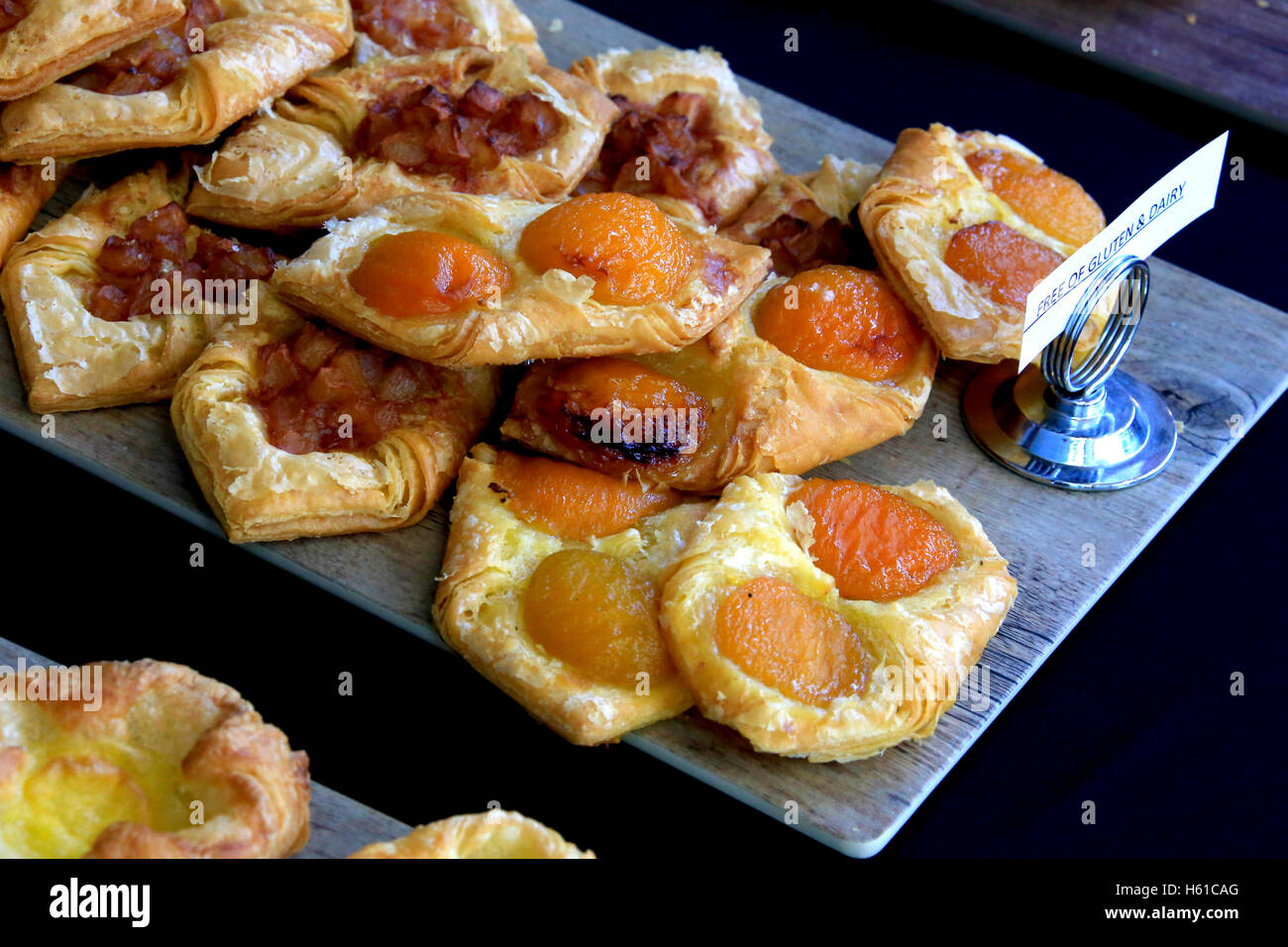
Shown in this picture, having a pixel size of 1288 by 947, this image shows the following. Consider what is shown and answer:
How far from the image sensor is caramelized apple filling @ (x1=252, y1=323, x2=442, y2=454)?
139 inches

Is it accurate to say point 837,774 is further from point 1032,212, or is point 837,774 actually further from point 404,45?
point 404,45

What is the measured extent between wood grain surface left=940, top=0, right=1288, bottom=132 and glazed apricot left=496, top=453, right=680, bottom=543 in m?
3.26

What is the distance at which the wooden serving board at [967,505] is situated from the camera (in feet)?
9.99

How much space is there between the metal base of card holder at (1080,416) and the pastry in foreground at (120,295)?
210 cm

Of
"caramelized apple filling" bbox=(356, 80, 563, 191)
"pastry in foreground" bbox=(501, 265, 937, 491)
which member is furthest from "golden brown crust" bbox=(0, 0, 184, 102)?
"pastry in foreground" bbox=(501, 265, 937, 491)

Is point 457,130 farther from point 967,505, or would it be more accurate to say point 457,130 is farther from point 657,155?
point 967,505

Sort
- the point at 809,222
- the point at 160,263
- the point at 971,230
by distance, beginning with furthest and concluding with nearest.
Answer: the point at 809,222, the point at 971,230, the point at 160,263

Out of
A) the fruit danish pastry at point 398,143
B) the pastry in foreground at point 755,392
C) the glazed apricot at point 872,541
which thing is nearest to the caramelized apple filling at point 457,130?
the fruit danish pastry at point 398,143

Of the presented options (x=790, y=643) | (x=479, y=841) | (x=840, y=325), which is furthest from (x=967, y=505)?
(x=479, y=841)

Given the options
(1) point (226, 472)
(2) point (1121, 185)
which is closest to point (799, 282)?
(1) point (226, 472)

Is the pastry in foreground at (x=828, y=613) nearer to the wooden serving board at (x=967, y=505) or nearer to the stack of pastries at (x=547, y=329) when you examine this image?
the stack of pastries at (x=547, y=329)

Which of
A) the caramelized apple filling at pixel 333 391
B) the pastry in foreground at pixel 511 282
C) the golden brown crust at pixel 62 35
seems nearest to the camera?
the pastry in foreground at pixel 511 282

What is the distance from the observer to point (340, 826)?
2.70 metres

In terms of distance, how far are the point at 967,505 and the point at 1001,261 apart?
69 cm
